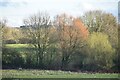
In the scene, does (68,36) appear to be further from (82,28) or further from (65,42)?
(82,28)

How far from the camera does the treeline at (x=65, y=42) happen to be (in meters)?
15.7

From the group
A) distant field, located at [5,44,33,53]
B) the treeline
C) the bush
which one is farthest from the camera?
distant field, located at [5,44,33,53]

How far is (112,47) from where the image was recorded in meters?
15.3

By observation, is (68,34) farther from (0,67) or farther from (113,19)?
(0,67)

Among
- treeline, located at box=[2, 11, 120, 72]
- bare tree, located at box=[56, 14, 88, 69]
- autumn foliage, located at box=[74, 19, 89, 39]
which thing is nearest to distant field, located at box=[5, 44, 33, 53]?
treeline, located at box=[2, 11, 120, 72]

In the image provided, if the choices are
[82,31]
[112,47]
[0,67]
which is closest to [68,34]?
[82,31]

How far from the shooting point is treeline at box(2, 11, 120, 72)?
15.7m

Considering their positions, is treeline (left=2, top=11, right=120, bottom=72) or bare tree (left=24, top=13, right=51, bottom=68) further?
bare tree (left=24, top=13, right=51, bottom=68)

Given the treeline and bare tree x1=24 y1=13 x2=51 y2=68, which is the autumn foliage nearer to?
the treeline

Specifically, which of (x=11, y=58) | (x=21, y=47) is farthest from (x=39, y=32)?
(x=11, y=58)

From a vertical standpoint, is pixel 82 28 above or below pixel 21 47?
above

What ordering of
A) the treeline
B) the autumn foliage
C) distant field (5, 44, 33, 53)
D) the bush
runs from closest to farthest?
1. the treeline
2. the bush
3. distant field (5, 44, 33, 53)
4. the autumn foliage

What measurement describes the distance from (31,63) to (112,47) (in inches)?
202

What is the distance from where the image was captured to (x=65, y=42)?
679 inches
